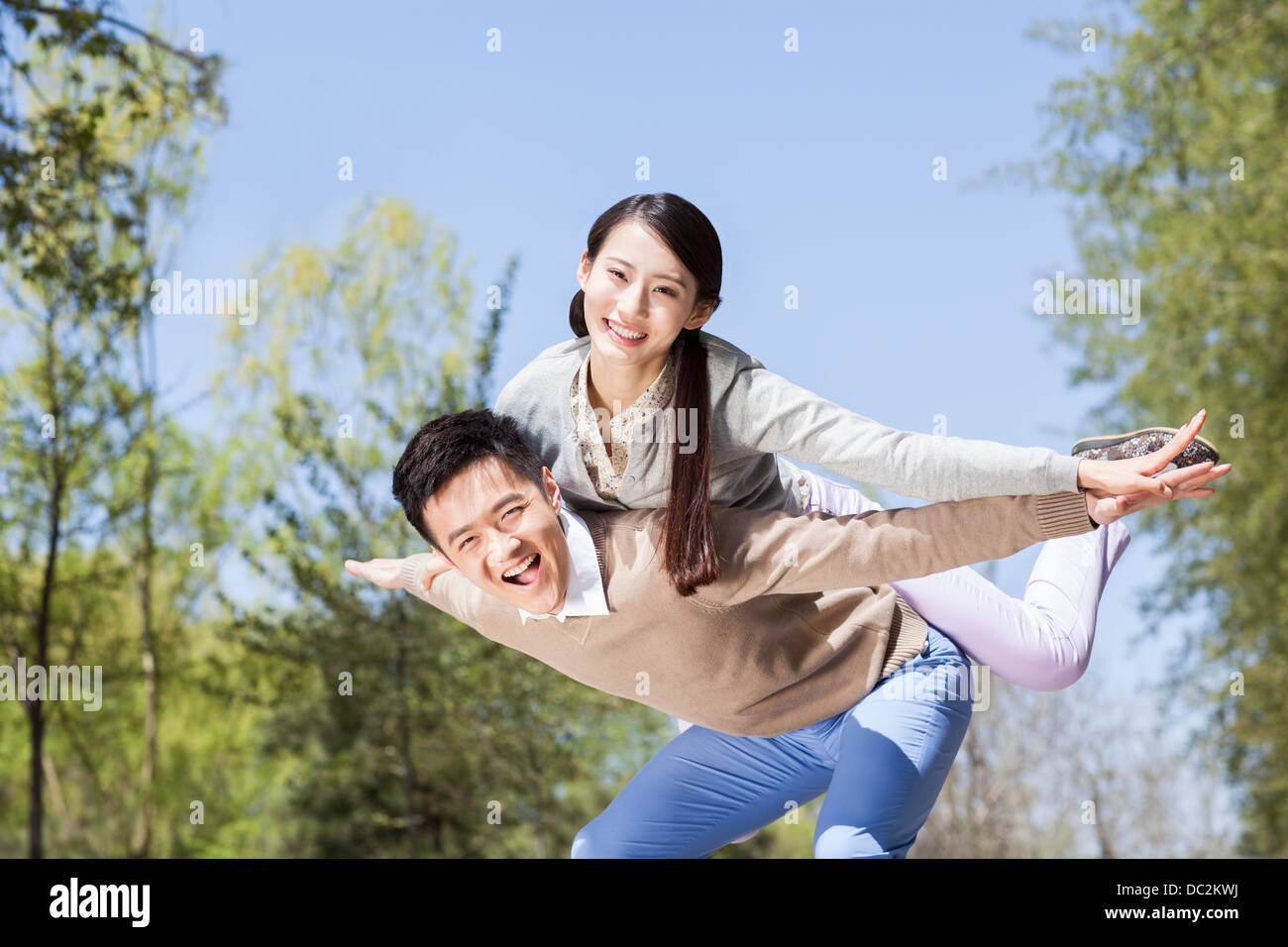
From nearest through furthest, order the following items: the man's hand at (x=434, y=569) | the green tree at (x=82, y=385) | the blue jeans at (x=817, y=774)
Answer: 1. the blue jeans at (x=817, y=774)
2. the man's hand at (x=434, y=569)
3. the green tree at (x=82, y=385)

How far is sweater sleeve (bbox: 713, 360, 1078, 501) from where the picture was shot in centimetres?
155

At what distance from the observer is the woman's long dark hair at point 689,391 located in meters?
1.68

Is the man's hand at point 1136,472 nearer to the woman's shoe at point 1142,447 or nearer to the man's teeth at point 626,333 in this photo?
the woman's shoe at point 1142,447

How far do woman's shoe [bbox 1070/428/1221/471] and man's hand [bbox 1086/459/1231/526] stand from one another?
0.5 inches

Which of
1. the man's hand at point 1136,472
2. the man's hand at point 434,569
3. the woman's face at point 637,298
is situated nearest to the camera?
the man's hand at point 1136,472

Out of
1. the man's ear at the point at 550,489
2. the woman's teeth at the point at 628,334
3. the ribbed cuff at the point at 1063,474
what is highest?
the woman's teeth at the point at 628,334

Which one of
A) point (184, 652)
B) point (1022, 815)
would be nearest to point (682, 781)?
point (1022, 815)

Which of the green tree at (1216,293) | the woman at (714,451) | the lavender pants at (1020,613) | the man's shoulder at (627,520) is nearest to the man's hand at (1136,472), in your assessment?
the woman at (714,451)

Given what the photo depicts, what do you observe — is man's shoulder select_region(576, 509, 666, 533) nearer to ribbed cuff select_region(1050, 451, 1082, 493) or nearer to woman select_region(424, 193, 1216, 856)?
woman select_region(424, 193, 1216, 856)

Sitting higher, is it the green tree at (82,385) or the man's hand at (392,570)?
the green tree at (82,385)

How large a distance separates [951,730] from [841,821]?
0.26 meters

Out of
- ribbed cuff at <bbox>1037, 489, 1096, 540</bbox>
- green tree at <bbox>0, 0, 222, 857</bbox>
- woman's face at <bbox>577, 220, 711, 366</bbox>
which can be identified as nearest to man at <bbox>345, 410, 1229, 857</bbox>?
ribbed cuff at <bbox>1037, 489, 1096, 540</bbox>

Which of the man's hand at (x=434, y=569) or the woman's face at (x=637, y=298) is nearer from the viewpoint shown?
the woman's face at (x=637, y=298)
